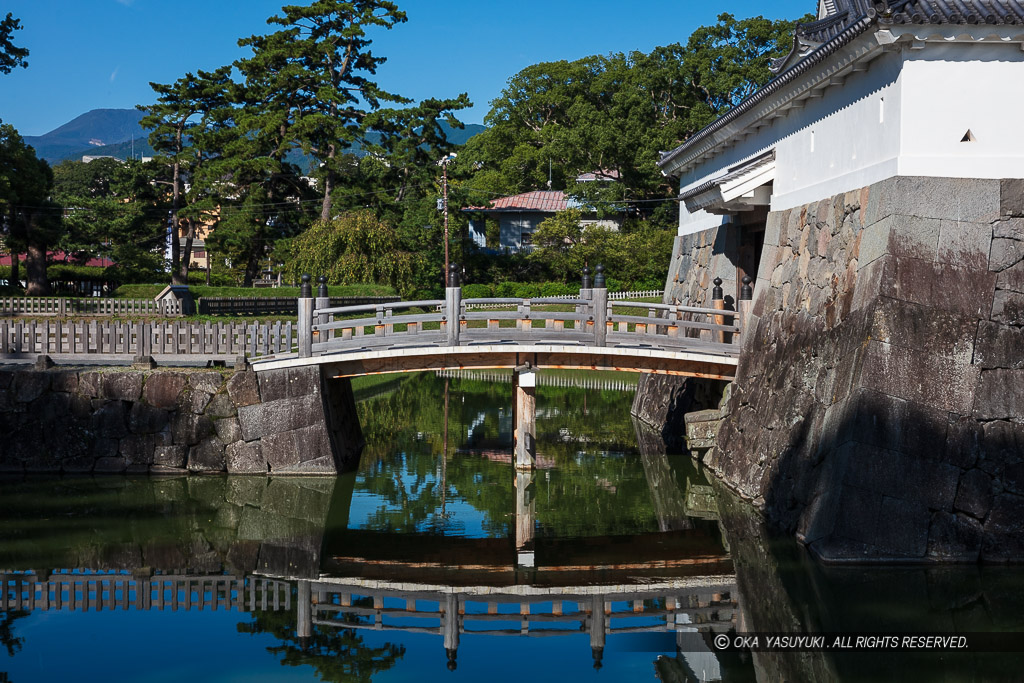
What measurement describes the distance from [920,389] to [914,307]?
0.97 meters

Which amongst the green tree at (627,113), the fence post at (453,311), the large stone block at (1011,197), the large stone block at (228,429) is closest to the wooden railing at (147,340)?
the large stone block at (228,429)

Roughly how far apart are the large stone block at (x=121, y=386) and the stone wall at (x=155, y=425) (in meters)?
0.02

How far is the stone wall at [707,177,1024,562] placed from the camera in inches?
419

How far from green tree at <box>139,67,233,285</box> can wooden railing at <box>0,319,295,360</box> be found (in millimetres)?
29970

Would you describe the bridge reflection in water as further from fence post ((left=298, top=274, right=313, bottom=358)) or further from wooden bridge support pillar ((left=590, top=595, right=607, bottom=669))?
fence post ((left=298, top=274, right=313, bottom=358))

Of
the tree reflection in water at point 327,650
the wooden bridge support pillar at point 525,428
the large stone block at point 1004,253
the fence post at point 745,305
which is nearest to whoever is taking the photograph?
the tree reflection in water at point 327,650

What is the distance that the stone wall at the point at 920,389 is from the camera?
34.9 feet

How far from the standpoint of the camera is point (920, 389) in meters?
10.9

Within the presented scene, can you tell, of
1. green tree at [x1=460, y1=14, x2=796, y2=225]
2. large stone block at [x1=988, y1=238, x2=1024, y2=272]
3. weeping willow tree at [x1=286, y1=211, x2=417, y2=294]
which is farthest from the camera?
green tree at [x1=460, y1=14, x2=796, y2=225]

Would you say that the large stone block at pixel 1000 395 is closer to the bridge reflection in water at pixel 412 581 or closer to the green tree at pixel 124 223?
the bridge reflection in water at pixel 412 581

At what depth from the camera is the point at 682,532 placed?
13414mm

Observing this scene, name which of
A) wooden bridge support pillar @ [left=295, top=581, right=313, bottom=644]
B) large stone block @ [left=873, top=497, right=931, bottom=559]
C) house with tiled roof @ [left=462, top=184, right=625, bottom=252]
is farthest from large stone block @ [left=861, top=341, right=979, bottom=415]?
house with tiled roof @ [left=462, top=184, right=625, bottom=252]

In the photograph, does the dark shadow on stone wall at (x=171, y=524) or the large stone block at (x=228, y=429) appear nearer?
the dark shadow on stone wall at (x=171, y=524)

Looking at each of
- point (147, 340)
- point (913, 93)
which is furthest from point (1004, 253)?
point (147, 340)
